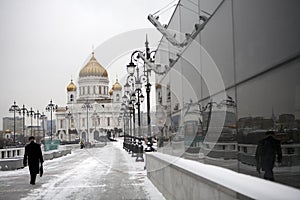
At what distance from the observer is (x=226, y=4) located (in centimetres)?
618

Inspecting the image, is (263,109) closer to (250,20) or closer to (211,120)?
(250,20)

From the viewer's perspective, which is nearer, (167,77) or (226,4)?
(226,4)

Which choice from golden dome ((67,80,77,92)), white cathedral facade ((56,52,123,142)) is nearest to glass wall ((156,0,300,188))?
white cathedral facade ((56,52,123,142))

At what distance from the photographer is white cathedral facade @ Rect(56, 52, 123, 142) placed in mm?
94625

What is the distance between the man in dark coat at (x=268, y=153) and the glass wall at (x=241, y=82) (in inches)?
3.2

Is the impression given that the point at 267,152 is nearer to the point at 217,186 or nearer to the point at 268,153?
the point at 268,153

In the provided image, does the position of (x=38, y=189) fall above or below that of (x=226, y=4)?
below

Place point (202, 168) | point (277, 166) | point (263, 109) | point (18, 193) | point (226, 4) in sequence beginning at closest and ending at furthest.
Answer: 1. point (277, 166)
2. point (263, 109)
3. point (226, 4)
4. point (202, 168)
5. point (18, 193)

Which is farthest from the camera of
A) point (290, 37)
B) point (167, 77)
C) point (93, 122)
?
point (93, 122)

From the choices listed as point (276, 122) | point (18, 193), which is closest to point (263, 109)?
point (276, 122)

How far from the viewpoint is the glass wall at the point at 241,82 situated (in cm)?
413

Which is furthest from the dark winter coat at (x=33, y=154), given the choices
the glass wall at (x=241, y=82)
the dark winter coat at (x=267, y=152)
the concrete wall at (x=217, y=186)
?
the dark winter coat at (x=267, y=152)

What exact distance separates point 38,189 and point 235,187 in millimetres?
8776

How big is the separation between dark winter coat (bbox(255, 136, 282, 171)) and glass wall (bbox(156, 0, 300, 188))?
87 millimetres
